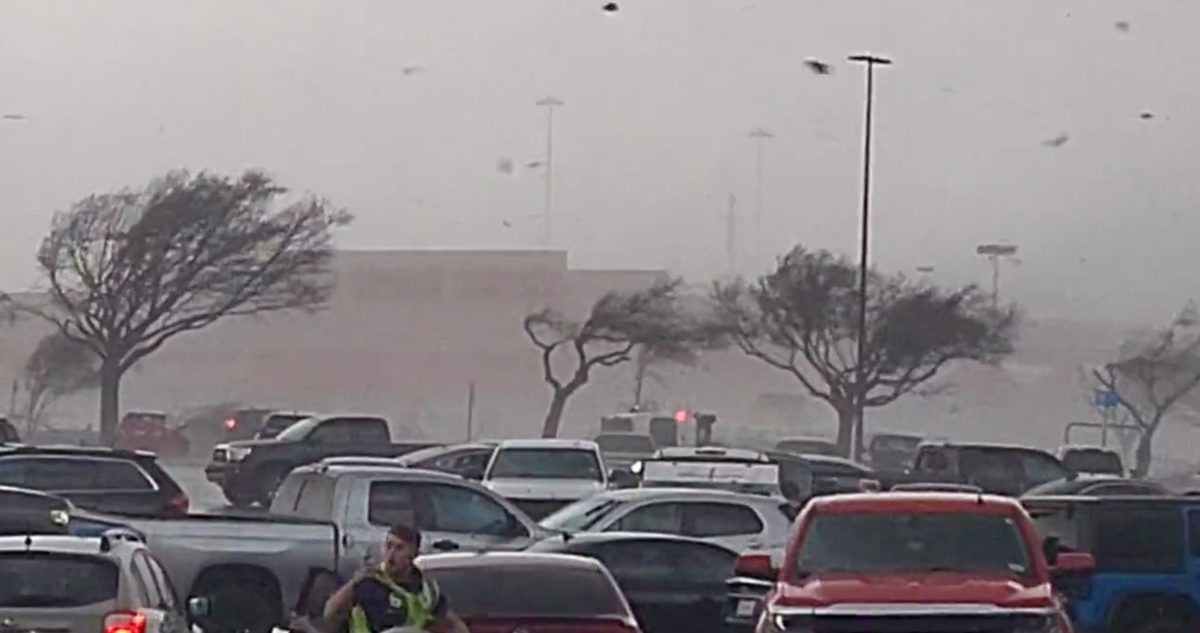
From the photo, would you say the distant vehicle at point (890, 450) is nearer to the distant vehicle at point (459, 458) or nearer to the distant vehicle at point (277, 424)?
the distant vehicle at point (277, 424)

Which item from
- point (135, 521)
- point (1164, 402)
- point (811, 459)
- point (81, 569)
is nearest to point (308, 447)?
point (811, 459)

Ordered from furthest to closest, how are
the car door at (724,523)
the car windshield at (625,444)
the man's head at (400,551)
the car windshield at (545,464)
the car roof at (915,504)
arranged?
the car windshield at (625,444) → the car windshield at (545,464) → the car door at (724,523) → the car roof at (915,504) → the man's head at (400,551)

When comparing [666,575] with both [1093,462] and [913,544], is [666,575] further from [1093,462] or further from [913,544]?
[1093,462]

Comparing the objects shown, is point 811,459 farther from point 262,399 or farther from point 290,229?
point 262,399

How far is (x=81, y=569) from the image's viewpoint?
14680 millimetres

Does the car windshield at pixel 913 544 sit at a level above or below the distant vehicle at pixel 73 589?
above

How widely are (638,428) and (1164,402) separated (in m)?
17.7

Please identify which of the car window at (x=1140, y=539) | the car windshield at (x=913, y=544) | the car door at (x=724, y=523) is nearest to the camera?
the car windshield at (x=913, y=544)

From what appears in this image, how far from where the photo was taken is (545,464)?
35.9 metres

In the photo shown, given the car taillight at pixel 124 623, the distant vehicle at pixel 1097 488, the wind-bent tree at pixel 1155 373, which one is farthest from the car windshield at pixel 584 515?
the wind-bent tree at pixel 1155 373

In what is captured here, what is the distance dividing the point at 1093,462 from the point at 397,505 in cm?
2867

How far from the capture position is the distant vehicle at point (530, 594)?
591 inches

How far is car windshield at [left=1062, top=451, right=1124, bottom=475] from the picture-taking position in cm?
5000

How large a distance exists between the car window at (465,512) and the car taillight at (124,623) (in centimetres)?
1016
